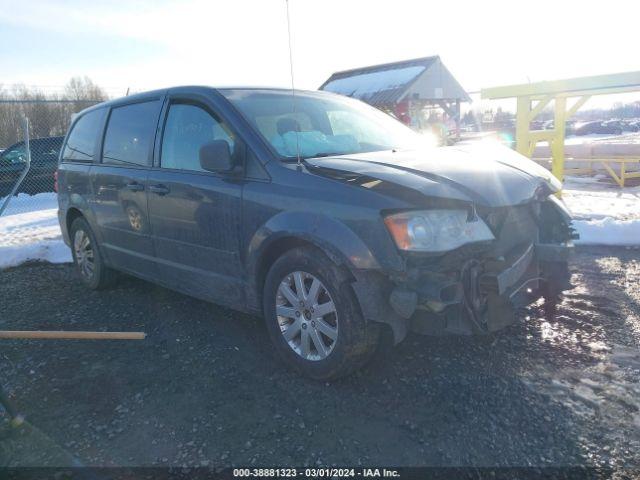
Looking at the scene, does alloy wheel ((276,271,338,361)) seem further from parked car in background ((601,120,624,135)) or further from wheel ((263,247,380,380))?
parked car in background ((601,120,624,135))

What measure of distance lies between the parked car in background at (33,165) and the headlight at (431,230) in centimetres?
1273

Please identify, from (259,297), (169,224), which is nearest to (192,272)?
(169,224)

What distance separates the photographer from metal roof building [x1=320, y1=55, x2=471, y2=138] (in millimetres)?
21922

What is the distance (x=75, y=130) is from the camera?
5469mm

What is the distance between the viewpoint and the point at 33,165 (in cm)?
1318

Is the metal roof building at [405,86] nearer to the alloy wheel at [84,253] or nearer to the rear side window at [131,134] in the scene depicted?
the alloy wheel at [84,253]

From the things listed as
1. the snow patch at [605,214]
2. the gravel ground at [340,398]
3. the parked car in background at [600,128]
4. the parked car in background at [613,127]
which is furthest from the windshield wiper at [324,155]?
the parked car in background at [600,128]

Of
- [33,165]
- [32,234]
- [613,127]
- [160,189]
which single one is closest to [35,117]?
[33,165]

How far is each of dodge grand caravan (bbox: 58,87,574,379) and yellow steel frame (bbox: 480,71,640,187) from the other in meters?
4.28

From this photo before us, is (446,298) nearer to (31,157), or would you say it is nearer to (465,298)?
(465,298)

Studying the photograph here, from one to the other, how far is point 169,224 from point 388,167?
1.76 meters

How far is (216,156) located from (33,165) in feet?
39.4

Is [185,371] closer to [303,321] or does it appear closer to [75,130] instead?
[303,321]

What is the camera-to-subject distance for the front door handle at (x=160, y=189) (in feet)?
12.7
